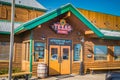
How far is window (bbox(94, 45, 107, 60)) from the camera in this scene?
19461mm

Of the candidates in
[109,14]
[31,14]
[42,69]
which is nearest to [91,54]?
[42,69]

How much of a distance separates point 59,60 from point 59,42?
1467 millimetres

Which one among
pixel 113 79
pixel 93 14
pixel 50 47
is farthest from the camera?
pixel 93 14

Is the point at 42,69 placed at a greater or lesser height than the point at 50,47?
lesser

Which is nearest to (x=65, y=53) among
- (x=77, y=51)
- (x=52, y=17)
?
(x=77, y=51)

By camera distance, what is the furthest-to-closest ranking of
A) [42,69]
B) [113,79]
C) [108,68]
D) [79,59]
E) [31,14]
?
[31,14], [108,68], [79,59], [42,69], [113,79]

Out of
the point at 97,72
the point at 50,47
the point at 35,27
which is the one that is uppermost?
the point at 35,27

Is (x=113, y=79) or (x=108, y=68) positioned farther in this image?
(x=108, y=68)

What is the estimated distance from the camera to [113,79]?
4730 millimetres

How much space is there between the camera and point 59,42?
16594 millimetres

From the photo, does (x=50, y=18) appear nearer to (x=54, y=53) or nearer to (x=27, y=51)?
(x=54, y=53)

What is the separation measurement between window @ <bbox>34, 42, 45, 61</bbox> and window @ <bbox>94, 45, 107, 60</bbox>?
5983 mm

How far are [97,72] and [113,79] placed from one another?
1460 cm

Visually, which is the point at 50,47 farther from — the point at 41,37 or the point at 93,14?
the point at 93,14
